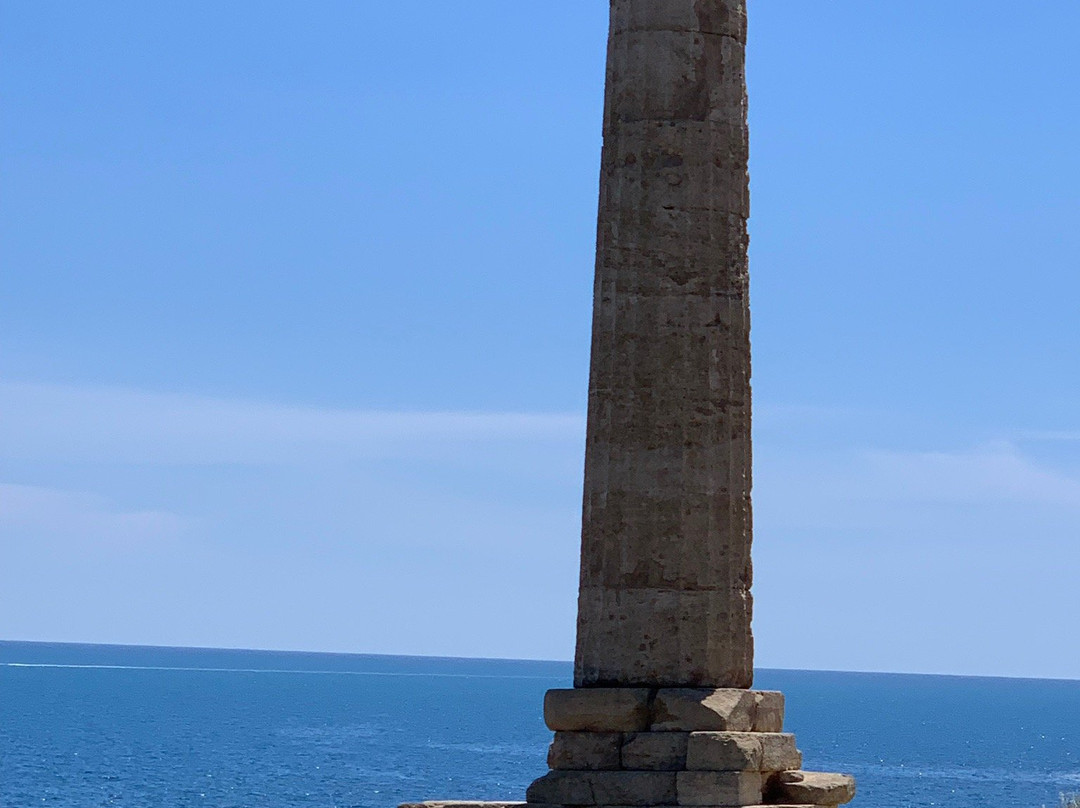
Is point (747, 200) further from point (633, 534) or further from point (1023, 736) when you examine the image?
point (1023, 736)

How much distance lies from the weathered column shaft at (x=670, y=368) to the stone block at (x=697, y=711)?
0.17 metres

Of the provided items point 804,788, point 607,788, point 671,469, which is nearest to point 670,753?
point 607,788

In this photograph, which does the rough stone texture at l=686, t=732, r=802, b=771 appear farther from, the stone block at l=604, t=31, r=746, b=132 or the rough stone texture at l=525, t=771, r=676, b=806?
the stone block at l=604, t=31, r=746, b=132

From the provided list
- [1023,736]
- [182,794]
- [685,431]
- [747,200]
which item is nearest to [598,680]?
[685,431]

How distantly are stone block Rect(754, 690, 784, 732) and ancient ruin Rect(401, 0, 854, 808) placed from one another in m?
0.02

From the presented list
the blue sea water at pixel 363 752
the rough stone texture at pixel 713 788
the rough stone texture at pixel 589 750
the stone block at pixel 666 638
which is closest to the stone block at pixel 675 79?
→ the stone block at pixel 666 638

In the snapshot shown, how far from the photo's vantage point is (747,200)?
14.0 meters

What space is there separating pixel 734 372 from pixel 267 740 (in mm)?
100175

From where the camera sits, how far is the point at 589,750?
1330 centimetres

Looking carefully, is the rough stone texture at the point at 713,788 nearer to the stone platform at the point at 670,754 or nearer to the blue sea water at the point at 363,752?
the stone platform at the point at 670,754

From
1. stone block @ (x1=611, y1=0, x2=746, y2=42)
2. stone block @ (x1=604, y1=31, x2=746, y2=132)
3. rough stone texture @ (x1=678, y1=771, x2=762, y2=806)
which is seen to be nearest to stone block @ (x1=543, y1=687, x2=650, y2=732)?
rough stone texture @ (x1=678, y1=771, x2=762, y2=806)

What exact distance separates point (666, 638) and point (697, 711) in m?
0.55

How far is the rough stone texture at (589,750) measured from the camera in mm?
13258

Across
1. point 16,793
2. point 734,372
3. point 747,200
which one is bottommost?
point 16,793
